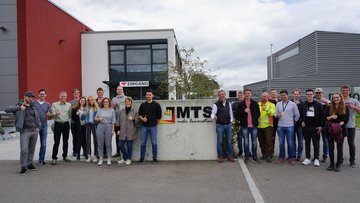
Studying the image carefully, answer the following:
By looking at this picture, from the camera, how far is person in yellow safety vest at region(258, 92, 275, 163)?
7.78m

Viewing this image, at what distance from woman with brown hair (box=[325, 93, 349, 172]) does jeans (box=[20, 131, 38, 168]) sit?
6.96 metres

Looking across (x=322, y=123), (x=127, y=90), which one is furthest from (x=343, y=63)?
(x=322, y=123)

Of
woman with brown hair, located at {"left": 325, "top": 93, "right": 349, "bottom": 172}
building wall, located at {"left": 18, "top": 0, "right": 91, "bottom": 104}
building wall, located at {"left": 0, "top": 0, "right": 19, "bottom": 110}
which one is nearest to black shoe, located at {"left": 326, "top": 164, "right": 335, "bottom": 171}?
woman with brown hair, located at {"left": 325, "top": 93, "right": 349, "bottom": 172}

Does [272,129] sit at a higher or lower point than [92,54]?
lower

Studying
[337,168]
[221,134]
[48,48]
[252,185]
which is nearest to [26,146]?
[221,134]

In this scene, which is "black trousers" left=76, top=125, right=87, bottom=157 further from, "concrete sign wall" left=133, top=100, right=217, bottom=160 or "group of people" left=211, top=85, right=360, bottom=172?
"group of people" left=211, top=85, right=360, bottom=172

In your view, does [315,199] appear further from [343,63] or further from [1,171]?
[343,63]

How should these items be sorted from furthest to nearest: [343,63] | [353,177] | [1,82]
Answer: [343,63], [1,82], [353,177]

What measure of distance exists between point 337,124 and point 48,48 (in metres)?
19.3

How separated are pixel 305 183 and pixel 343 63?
125 ft

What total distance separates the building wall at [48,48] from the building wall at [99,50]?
2.19 feet

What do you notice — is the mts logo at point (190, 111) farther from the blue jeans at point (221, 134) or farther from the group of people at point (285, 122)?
the blue jeans at point (221, 134)

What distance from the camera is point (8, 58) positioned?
57.9ft

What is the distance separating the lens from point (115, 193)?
5402 millimetres
